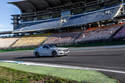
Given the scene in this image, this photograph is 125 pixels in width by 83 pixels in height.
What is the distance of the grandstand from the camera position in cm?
4288

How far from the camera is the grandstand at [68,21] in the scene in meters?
42.9

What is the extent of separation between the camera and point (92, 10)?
5812cm

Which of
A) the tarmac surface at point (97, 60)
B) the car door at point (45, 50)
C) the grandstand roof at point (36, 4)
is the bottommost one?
the tarmac surface at point (97, 60)

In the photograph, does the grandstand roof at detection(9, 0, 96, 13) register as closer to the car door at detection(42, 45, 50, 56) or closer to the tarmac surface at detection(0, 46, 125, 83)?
the car door at detection(42, 45, 50, 56)

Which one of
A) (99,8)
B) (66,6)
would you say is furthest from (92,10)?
(66,6)

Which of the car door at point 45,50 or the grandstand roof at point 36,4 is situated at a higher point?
the grandstand roof at point 36,4

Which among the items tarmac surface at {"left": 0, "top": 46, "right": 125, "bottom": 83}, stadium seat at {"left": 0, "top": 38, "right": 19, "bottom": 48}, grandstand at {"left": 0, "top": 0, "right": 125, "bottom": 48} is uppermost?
grandstand at {"left": 0, "top": 0, "right": 125, "bottom": 48}

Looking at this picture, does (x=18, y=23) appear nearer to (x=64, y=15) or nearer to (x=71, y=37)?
(x=64, y=15)

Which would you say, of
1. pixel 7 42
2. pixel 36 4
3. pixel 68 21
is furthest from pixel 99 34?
pixel 36 4

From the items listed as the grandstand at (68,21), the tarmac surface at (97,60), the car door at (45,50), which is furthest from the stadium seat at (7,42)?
the tarmac surface at (97,60)

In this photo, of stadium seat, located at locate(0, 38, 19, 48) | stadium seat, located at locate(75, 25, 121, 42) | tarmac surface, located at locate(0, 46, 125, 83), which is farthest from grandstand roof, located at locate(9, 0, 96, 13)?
tarmac surface, located at locate(0, 46, 125, 83)

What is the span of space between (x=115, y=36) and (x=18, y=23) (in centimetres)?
5271

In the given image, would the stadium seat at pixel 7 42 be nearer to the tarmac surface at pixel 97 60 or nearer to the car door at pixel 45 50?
the car door at pixel 45 50

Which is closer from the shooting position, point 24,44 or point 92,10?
point 24,44
